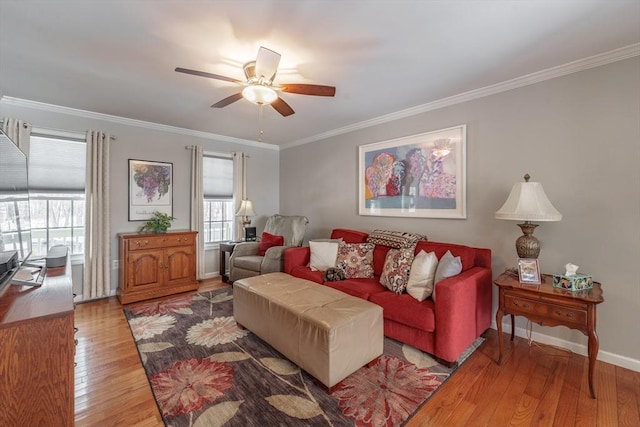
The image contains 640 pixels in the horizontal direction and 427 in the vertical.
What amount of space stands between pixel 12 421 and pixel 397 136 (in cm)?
388

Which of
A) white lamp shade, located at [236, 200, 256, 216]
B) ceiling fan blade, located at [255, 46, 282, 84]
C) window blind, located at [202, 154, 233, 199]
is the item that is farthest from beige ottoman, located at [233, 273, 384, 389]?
window blind, located at [202, 154, 233, 199]

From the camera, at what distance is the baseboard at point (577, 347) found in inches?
85.3

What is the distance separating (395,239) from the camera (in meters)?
3.19

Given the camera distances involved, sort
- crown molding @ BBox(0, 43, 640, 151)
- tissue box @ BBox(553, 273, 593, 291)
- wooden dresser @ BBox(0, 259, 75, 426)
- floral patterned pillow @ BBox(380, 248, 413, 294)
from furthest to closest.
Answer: floral patterned pillow @ BBox(380, 248, 413, 294) → crown molding @ BBox(0, 43, 640, 151) → tissue box @ BBox(553, 273, 593, 291) → wooden dresser @ BBox(0, 259, 75, 426)

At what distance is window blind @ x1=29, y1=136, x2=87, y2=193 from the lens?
3309 millimetres

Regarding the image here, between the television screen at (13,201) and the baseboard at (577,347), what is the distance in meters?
4.10

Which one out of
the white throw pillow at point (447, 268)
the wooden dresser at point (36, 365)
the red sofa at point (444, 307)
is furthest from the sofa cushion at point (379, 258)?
the wooden dresser at point (36, 365)

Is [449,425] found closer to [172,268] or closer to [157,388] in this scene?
[157,388]

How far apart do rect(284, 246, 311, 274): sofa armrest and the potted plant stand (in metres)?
1.90

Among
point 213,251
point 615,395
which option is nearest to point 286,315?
point 615,395

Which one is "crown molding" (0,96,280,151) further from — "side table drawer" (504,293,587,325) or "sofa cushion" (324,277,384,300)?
"side table drawer" (504,293,587,325)

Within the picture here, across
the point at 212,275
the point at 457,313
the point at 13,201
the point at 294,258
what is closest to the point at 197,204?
the point at 212,275

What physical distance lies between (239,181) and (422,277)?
3.66m

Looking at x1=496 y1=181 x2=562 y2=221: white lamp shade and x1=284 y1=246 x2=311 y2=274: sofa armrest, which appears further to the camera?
x1=284 y1=246 x2=311 y2=274: sofa armrest
